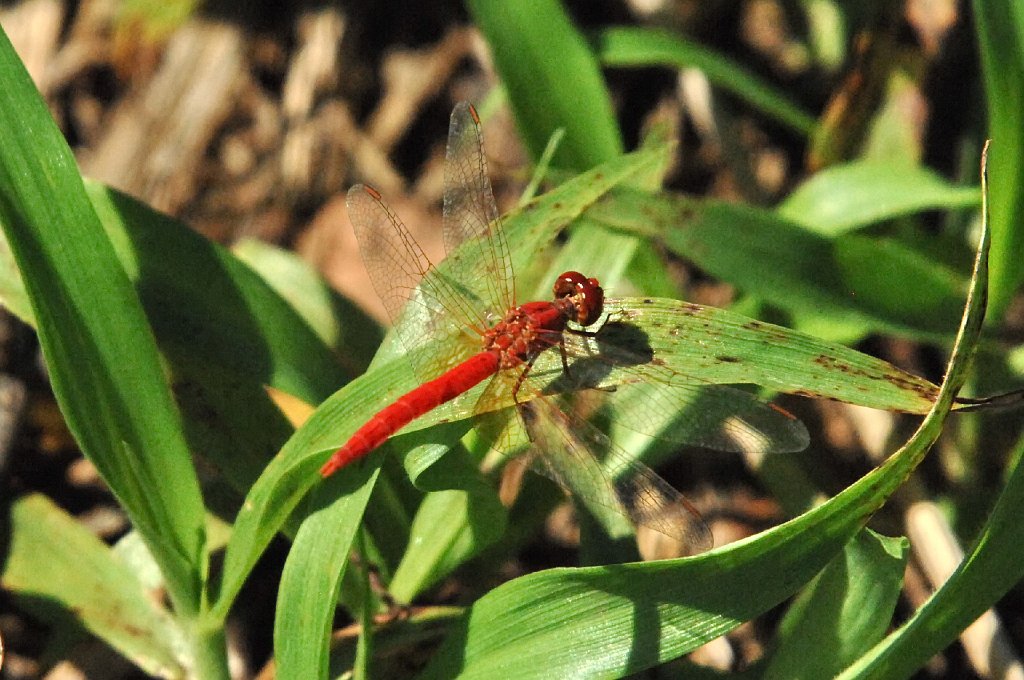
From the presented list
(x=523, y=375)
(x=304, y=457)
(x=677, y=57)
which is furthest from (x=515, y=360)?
(x=677, y=57)

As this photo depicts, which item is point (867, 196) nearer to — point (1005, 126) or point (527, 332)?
point (1005, 126)

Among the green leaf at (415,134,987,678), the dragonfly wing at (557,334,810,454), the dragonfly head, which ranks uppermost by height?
the dragonfly head

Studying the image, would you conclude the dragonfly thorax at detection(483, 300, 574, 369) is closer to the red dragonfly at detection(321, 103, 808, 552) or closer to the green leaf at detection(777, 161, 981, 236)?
the red dragonfly at detection(321, 103, 808, 552)

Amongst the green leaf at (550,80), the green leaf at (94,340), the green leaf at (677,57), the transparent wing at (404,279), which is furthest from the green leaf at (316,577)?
the green leaf at (677,57)

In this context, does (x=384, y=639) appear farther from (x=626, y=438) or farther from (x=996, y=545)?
(x=996, y=545)

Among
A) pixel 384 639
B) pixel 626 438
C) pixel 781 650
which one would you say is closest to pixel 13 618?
pixel 384 639

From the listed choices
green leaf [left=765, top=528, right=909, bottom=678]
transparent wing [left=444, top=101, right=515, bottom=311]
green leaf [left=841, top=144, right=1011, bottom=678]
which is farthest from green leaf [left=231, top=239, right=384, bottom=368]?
green leaf [left=841, top=144, right=1011, bottom=678]

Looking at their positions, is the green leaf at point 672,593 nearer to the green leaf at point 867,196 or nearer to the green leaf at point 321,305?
the green leaf at point 321,305
